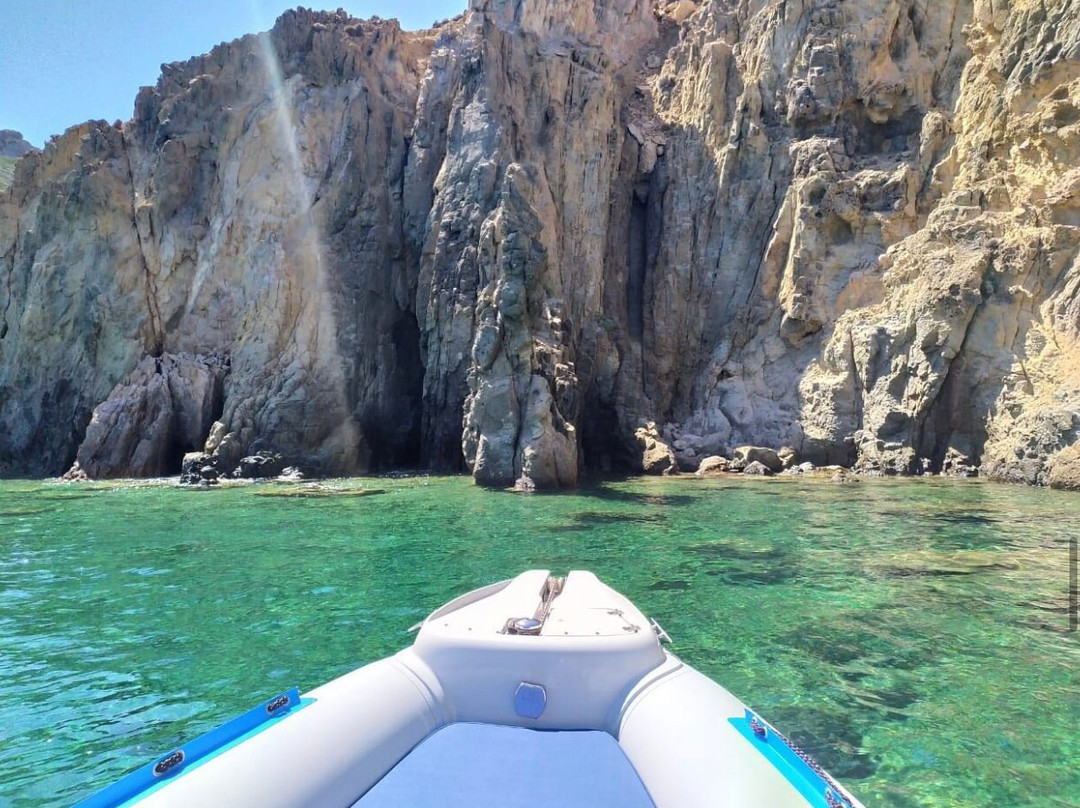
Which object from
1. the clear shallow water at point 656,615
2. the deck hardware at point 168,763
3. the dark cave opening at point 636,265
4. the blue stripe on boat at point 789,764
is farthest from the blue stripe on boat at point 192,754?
the dark cave opening at point 636,265

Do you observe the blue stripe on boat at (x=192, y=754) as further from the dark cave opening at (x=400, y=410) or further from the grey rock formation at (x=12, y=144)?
the grey rock formation at (x=12, y=144)

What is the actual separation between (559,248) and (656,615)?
23.7m

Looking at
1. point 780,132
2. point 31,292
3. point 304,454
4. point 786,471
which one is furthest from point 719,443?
point 31,292

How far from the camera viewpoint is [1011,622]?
7.22m

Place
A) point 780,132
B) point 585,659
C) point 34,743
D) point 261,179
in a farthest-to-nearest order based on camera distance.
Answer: point 261,179
point 780,132
point 34,743
point 585,659

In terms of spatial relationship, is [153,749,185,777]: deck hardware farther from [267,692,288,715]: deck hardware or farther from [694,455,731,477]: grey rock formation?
[694,455,731,477]: grey rock formation

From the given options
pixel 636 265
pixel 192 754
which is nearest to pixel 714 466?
pixel 636 265

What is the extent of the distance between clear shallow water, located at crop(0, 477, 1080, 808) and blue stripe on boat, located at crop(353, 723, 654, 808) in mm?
1709

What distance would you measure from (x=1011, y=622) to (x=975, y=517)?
7.39m

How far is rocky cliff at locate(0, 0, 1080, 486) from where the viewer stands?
2225 cm

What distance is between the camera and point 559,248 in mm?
29719

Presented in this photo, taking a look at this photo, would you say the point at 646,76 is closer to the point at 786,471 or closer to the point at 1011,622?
the point at 786,471

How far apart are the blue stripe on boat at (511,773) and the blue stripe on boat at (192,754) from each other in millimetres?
671

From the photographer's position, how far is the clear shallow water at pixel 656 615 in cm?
471
